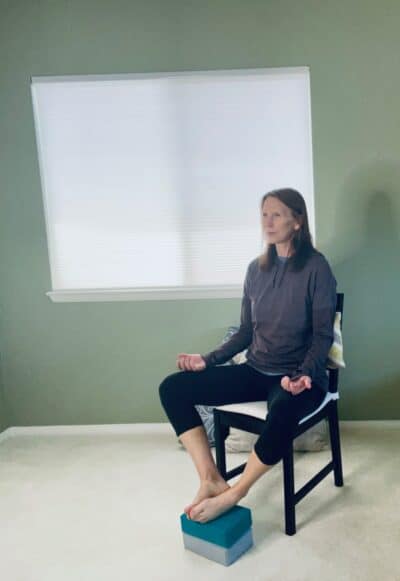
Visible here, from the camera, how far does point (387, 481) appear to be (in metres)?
2.32

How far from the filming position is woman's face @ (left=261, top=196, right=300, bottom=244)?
222 centimetres

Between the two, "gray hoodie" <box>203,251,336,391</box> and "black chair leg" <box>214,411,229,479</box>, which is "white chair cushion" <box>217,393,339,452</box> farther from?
"gray hoodie" <box>203,251,336,391</box>

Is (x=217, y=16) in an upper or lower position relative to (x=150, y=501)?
upper

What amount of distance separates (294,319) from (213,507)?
2.47 feet

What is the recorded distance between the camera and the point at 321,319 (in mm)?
2111

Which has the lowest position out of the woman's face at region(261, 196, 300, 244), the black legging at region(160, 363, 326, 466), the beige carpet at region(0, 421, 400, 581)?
the beige carpet at region(0, 421, 400, 581)

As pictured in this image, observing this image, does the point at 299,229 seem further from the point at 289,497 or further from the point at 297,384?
the point at 289,497

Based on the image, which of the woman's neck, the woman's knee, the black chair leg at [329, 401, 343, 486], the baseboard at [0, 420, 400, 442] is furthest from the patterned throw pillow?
the baseboard at [0, 420, 400, 442]

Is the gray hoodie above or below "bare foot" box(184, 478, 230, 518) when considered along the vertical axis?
above

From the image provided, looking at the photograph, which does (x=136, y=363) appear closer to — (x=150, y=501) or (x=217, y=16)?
(x=150, y=501)

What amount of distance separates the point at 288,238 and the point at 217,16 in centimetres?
123

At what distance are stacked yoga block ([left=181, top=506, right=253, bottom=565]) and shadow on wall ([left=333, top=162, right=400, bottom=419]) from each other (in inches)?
46.3

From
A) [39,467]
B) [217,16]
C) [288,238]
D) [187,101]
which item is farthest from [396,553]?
[217,16]

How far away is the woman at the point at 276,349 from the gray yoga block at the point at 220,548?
0.16m
